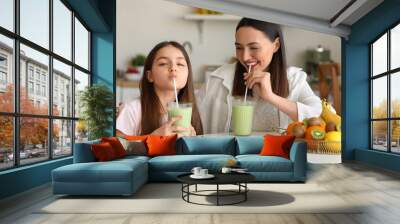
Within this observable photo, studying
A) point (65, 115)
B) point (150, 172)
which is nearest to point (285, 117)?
point (150, 172)

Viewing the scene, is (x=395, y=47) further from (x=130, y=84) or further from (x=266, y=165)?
(x=130, y=84)

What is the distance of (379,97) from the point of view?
309 inches

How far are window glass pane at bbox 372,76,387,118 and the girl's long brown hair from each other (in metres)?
3.35

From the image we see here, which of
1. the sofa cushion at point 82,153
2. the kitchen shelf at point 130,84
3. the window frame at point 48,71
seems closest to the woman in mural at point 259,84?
the kitchen shelf at point 130,84

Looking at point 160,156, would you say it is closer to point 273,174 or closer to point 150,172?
point 150,172

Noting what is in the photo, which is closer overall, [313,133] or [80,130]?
[80,130]

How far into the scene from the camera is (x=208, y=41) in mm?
7621

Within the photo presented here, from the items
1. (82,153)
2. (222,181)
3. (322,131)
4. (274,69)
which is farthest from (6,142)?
(322,131)

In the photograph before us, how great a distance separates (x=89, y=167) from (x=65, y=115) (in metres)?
2.18

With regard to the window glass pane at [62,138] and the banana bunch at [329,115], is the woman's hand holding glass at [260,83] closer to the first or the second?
the banana bunch at [329,115]

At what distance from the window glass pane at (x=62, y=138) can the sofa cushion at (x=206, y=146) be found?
1737 mm

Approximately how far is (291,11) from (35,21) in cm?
437

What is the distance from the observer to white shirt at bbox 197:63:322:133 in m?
7.49

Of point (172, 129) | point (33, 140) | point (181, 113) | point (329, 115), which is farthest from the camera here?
point (329, 115)
